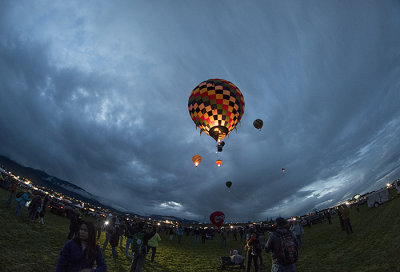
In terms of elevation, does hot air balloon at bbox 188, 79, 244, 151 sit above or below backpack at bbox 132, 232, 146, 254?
above

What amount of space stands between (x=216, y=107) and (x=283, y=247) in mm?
10640

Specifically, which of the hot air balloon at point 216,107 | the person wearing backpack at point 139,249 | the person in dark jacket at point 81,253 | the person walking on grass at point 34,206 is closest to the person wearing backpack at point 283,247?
the person in dark jacket at point 81,253

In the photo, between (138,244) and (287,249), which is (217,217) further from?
(287,249)

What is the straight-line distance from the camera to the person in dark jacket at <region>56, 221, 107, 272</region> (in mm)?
2801

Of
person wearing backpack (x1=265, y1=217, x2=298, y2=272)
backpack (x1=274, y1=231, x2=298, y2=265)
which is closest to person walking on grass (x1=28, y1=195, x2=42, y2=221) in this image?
person wearing backpack (x1=265, y1=217, x2=298, y2=272)

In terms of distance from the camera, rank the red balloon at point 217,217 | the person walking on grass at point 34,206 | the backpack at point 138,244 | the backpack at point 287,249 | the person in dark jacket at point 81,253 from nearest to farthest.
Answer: the person in dark jacket at point 81,253
the backpack at point 287,249
the backpack at point 138,244
the person walking on grass at point 34,206
the red balloon at point 217,217

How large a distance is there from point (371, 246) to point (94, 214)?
47.3 meters

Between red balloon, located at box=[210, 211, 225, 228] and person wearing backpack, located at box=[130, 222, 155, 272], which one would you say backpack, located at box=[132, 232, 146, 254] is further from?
red balloon, located at box=[210, 211, 225, 228]

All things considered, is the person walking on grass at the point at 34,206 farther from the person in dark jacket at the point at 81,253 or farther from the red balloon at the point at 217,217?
the red balloon at the point at 217,217

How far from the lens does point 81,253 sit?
2873 mm

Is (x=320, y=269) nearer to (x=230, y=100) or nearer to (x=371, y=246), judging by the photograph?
(x=371, y=246)

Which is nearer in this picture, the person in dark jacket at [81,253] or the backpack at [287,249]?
the person in dark jacket at [81,253]

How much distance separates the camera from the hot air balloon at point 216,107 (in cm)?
1382

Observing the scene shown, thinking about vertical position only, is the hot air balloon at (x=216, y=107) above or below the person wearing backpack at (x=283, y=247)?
above
